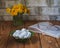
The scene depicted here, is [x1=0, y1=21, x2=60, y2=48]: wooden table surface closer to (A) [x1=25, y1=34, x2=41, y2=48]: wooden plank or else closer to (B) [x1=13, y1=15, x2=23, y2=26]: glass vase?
(A) [x1=25, y1=34, x2=41, y2=48]: wooden plank

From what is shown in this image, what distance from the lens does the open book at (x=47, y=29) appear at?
4.70ft

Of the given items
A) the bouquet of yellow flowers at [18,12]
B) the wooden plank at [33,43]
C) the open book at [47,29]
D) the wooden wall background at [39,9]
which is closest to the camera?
the wooden plank at [33,43]

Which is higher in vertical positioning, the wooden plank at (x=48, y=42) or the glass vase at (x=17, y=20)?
the glass vase at (x=17, y=20)

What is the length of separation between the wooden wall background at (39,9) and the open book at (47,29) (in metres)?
0.16

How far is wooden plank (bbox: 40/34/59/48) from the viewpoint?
1239 millimetres

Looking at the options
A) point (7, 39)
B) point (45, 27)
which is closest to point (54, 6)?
point (45, 27)

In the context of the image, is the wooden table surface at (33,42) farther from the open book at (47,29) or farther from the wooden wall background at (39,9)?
the wooden wall background at (39,9)

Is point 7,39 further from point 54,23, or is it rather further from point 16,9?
point 54,23

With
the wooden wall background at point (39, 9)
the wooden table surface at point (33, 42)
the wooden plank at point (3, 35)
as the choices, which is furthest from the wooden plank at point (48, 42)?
the wooden wall background at point (39, 9)

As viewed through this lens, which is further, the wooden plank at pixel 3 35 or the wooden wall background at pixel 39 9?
the wooden wall background at pixel 39 9

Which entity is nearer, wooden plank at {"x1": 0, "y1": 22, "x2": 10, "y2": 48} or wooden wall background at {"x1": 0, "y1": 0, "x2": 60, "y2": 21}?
wooden plank at {"x1": 0, "y1": 22, "x2": 10, "y2": 48}

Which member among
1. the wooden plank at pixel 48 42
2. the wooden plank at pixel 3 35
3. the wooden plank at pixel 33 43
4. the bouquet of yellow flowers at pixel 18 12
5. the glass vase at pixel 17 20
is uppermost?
the bouquet of yellow flowers at pixel 18 12

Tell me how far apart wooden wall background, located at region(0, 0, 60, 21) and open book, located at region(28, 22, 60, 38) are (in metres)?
0.16

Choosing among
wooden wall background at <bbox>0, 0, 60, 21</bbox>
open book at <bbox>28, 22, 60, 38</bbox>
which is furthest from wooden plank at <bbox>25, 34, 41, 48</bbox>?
wooden wall background at <bbox>0, 0, 60, 21</bbox>
